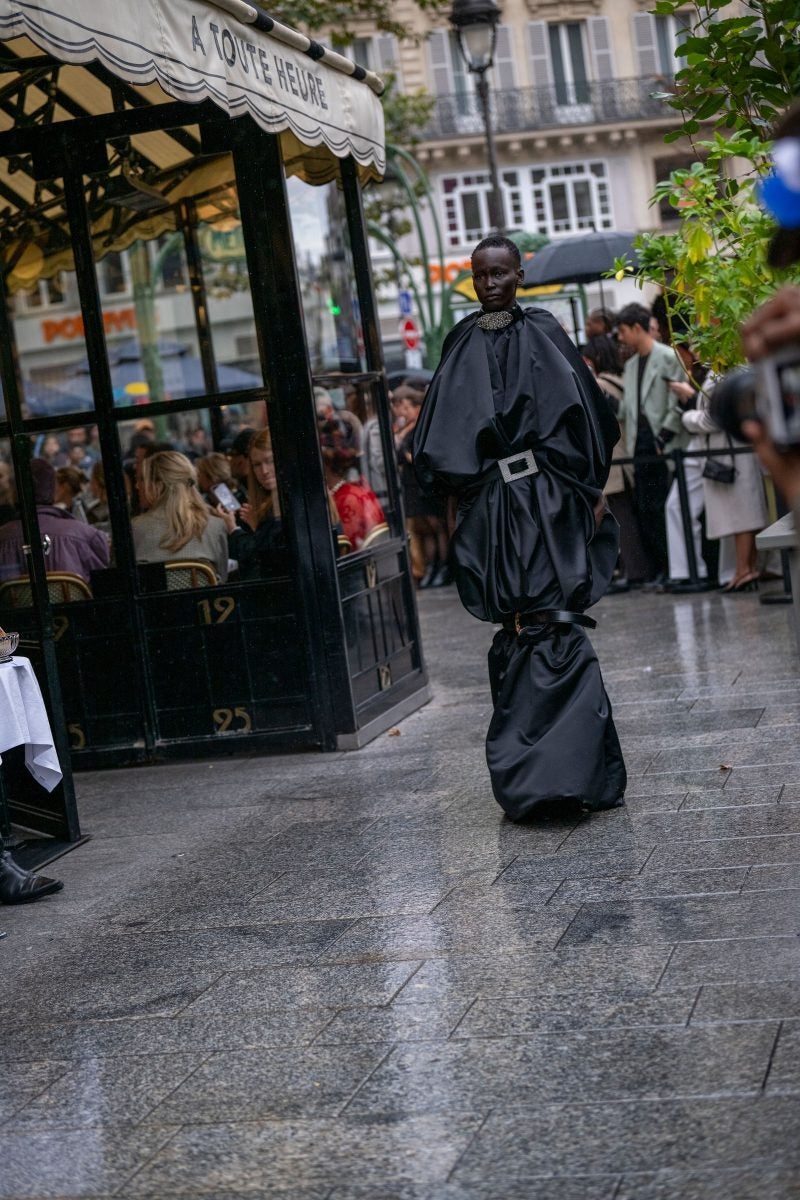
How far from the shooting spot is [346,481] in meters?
9.05

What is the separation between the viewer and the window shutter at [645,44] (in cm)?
4972

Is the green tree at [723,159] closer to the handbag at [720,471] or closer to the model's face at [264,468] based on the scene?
the model's face at [264,468]

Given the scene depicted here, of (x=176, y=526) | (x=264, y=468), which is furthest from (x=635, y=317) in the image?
(x=176, y=526)

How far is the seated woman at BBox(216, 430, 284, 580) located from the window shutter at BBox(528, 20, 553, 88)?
44.0m

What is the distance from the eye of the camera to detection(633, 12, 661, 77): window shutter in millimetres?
49719

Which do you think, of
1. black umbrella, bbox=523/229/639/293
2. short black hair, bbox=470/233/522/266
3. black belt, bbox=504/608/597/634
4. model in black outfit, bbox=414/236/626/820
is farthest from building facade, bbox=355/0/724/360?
black belt, bbox=504/608/597/634

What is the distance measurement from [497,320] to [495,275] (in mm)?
174

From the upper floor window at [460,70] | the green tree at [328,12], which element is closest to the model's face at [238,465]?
the green tree at [328,12]

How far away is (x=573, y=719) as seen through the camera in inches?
254

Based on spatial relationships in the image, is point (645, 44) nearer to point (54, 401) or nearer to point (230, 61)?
point (54, 401)

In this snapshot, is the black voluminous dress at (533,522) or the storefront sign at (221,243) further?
the storefront sign at (221,243)

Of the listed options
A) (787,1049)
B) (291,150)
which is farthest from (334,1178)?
(291,150)

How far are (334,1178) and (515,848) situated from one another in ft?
8.82

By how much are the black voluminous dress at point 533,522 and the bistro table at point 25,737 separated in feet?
5.72
